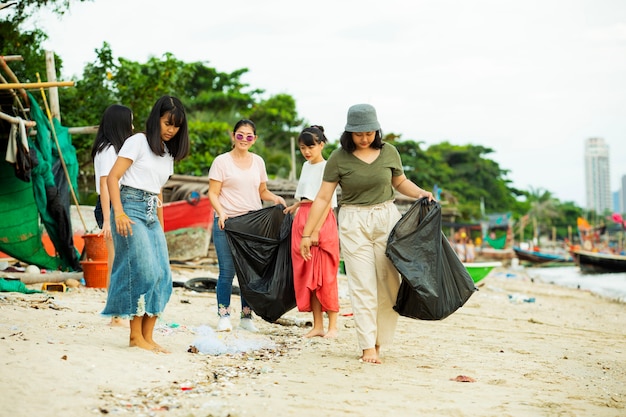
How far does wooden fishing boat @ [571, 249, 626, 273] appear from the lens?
35103mm

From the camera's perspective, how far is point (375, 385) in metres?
3.85

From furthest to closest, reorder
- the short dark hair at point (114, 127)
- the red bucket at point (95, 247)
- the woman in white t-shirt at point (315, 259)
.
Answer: the red bucket at point (95, 247) → the woman in white t-shirt at point (315, 259) → the short dark hair at point (114, 127)

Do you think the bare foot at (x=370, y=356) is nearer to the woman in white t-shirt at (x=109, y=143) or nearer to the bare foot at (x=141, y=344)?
the bare foot at (x=141, y=344)

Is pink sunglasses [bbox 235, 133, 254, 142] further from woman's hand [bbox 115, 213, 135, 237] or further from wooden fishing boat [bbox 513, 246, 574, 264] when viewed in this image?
wooden fishing boat [bbox 513, 246, 574, 264]

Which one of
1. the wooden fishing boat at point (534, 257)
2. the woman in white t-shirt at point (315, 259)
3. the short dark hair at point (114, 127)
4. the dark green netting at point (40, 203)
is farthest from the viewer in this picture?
the wooden fishing boat at point (534, 257)

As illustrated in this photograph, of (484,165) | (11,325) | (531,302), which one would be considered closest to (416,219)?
(11,325)

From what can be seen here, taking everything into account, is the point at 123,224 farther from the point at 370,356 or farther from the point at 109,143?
the point at 370,356

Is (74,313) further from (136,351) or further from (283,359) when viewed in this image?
(283,359)

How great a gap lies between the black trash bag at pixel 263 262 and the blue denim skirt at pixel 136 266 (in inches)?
60.4

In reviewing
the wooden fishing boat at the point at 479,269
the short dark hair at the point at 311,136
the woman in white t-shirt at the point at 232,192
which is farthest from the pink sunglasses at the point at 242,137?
the wooden fishing boat at the point at 479,269

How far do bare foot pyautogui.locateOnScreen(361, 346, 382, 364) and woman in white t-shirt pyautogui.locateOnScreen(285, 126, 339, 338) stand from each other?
107 centimetres

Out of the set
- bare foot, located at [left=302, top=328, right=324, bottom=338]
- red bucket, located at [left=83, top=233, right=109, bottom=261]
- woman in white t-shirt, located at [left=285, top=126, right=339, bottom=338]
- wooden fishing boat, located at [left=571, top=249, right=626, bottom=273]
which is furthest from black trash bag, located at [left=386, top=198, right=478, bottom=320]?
wooden fishing boat, located at [left=571, top=249, right=626, bottom=273]

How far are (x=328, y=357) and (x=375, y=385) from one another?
3.08ft

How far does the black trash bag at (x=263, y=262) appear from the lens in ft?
18.9
